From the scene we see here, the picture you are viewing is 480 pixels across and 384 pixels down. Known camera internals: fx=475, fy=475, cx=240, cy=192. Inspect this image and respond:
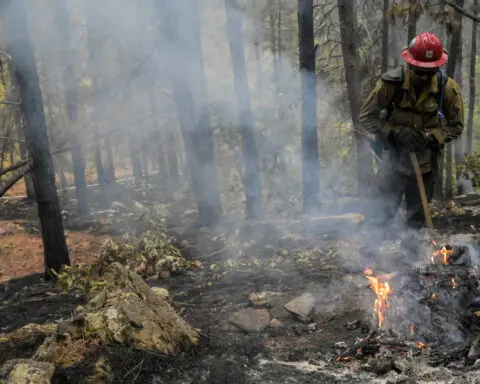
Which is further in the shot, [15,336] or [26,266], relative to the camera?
[26,266]

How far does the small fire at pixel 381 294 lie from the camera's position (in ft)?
13.7

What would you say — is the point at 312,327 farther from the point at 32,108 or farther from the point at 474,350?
the point at 32,108

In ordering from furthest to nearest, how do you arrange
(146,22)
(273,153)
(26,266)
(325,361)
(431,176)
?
1. (273,153)
2. (26,266)
3. (146,22)
4. (431,176)
5. (325,361)

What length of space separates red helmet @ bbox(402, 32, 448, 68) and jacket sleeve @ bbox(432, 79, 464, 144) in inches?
14.3

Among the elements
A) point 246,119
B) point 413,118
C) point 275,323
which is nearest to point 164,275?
point 275,323

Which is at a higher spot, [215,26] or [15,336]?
[215,26]

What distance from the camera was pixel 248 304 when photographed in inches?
199

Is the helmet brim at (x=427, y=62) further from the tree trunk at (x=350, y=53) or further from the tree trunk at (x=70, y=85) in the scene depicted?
the tree trunk at (x=70, y=85)

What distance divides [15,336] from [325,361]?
102 inches

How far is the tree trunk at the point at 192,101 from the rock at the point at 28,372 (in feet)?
25.9

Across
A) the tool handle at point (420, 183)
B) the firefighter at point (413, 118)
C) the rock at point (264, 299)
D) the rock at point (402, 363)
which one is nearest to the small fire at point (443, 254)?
the tool handle at point (420, 183)

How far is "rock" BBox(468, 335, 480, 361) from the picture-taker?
329 cm

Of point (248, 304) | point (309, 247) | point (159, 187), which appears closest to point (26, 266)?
point (309, 247)

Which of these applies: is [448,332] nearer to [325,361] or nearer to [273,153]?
[325,361]
